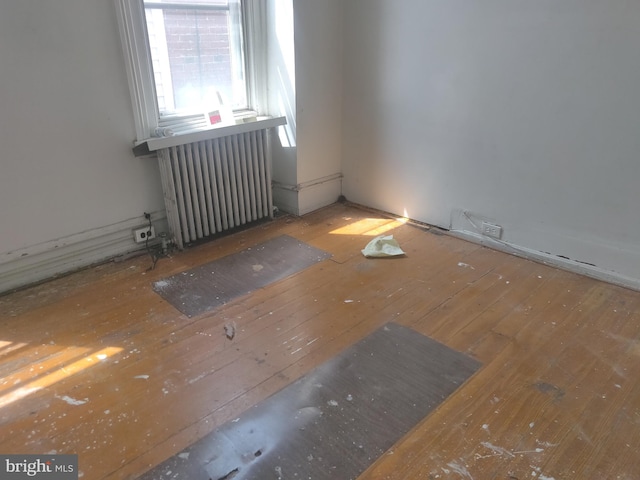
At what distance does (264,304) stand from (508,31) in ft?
6.68

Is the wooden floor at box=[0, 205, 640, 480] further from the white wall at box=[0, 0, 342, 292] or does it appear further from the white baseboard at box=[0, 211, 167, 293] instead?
the white wall at box=[0, 0, 342, 292]

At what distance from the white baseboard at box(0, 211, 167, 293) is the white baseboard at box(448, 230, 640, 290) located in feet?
6.74

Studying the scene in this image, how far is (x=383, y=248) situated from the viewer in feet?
9.73

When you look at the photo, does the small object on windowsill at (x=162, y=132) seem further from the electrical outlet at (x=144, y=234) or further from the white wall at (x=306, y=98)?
the white wall at (x=306, y=98)

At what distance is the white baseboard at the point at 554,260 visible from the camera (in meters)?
2.54

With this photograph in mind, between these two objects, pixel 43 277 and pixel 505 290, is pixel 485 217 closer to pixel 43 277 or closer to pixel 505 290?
pixel 505 290

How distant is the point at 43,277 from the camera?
263 centimetres

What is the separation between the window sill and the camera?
8.84 feet

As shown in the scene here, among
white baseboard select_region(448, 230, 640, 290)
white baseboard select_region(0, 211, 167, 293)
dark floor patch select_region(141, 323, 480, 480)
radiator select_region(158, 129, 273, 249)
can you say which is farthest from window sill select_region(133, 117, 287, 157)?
dark floor patch select_region(141, 323, 480, 480)

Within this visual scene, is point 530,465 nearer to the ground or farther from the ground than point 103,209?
nearer to the ground

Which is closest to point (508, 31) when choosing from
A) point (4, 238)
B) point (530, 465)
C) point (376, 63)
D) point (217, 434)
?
point (376, 63)

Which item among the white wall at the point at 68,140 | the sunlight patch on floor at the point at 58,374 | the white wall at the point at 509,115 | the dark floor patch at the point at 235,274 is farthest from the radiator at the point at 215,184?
the sunlight patch on floor at the point at 58,374

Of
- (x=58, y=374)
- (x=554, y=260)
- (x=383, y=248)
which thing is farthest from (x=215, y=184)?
(x=554, y=260)

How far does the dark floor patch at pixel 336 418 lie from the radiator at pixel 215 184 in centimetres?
148
